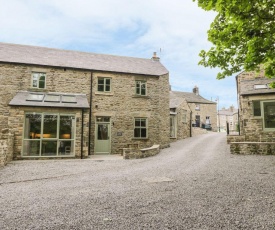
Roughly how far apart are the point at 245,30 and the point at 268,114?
10.6 meters

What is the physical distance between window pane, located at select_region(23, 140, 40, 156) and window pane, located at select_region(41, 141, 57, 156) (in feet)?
1.05

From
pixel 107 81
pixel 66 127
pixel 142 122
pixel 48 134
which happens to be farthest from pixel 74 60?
pixel 142 122

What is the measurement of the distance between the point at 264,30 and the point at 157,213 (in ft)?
19.8

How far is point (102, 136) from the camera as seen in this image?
1503 centimetres

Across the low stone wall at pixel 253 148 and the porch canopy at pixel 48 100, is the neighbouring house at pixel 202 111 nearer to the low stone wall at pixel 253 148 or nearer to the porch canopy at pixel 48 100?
the low stone wall at pixel 253 148

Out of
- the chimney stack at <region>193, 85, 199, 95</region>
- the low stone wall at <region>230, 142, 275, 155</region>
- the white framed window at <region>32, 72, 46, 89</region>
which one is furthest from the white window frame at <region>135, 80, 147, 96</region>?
the chimney stack at <region>193, 85, 199, 95</region>

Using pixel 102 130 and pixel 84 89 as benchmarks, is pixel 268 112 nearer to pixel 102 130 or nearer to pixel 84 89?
pixel 102 130

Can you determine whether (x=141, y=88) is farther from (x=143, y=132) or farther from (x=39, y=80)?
(x=39, y=80)

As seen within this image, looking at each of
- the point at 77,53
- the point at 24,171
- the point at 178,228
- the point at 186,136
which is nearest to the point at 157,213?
the point at 178,228

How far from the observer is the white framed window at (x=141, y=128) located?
622 inches

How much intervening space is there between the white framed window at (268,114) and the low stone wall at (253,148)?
3221 mm

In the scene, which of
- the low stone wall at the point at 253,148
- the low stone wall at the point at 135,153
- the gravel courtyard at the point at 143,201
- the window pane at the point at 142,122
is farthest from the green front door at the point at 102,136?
the low stone wall at the point at 253,148

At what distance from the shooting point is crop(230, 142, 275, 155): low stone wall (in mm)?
11891

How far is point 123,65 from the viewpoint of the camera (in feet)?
56.0
